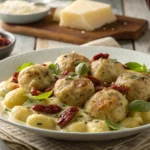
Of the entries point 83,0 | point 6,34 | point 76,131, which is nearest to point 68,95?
point 76,131

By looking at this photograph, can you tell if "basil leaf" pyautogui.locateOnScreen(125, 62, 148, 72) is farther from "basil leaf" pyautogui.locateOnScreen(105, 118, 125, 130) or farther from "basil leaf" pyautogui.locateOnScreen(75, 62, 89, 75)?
"basil leaf" pyautogui.locateOnScreen(105, 118, 125, 130)

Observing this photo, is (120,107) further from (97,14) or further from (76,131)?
(97,14)

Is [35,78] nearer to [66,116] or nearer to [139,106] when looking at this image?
[66,116]

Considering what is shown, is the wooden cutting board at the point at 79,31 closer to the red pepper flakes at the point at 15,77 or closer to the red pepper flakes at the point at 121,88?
the red pepper flakes at the point at 15,77

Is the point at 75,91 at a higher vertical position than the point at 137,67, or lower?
higher

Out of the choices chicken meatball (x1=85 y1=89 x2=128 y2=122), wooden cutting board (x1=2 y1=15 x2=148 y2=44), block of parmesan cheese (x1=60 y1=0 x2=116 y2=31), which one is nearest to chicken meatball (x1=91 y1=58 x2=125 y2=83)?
chicken meatball (x1=85 y1=89 x2=128 y2=122)

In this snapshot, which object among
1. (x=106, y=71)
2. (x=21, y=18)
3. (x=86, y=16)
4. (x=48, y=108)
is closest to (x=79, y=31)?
(x=86, y=16)
